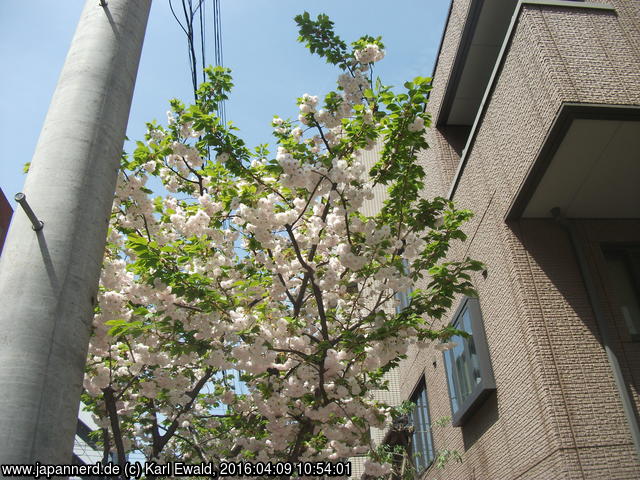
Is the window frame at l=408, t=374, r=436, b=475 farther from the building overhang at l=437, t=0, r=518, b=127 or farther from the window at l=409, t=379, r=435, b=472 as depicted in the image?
the building overhang at l=437, t=0, r=518, b=127

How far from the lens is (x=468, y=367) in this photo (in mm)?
10789

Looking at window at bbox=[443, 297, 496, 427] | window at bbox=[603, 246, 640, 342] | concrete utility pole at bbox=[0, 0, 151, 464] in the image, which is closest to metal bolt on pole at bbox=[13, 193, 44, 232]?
concrete utility pole at bbox=[0, 0, 151, 464]

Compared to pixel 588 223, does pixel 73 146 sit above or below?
below

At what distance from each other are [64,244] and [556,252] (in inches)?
308

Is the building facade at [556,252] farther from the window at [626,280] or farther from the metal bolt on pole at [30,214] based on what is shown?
the metal bolt on pole at [30,214]

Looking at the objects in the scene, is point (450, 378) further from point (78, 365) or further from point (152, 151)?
point (78, 365)

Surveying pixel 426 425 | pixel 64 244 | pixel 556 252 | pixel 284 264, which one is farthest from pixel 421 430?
pixel 64 244

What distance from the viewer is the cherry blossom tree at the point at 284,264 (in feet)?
22.6

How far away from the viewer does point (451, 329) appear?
25.4ft

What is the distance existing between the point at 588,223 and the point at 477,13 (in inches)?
199

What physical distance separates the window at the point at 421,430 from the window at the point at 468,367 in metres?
2.73

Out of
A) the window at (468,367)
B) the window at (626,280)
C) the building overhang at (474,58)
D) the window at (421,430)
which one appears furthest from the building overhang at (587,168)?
the window at (421,430)

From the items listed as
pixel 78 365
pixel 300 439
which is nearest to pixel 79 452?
pixel 300 439

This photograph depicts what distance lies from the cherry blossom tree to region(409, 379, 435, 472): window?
5914 mm
